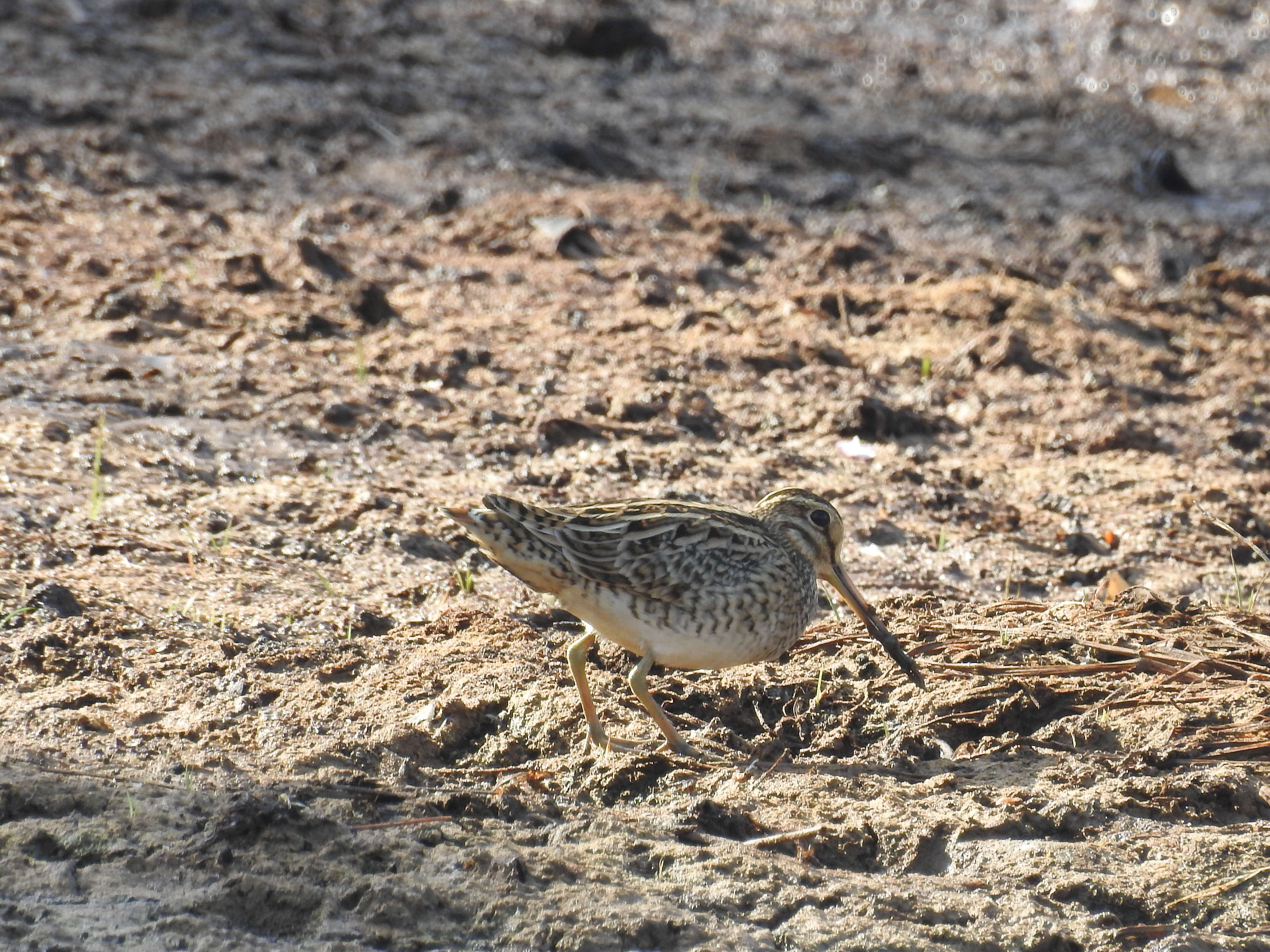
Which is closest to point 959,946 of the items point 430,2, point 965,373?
point 965,373

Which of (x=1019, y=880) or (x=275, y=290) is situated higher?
(x=275, y=290)

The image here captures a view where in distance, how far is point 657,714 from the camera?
476 cm

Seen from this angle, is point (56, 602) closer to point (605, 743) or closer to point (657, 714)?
point (605, 743)

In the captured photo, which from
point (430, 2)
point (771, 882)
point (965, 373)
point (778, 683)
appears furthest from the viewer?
point (430, 2)

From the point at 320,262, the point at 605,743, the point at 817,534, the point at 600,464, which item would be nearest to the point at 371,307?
the point at 320,262

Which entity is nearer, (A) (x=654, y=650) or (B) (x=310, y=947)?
(B) (x=310, y=947)

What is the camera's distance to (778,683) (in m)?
5.21

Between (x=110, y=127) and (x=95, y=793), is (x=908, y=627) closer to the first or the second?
(x=95, y=793)

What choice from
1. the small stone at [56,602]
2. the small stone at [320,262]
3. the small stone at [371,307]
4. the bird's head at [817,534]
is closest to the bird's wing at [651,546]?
the bird's head at [817,534]

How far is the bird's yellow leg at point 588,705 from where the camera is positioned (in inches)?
184

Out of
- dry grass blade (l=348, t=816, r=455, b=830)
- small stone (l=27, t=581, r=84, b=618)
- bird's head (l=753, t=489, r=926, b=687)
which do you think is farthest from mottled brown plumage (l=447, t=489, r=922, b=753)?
small stone (l=27, t=581, r=84, b=618)

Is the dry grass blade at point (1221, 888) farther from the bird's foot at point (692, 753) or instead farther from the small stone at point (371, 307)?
A: the small stone at point (371, 307)

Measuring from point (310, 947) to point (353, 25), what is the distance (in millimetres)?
9893

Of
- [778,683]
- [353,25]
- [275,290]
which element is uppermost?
[353,25]
